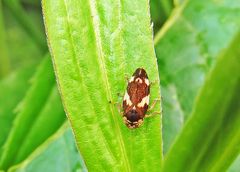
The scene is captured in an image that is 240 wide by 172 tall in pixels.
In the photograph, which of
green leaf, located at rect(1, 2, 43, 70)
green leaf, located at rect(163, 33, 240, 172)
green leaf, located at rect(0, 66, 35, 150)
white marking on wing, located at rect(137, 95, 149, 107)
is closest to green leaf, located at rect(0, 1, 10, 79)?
green leaf, located at rect(1, 2, 43, 70)

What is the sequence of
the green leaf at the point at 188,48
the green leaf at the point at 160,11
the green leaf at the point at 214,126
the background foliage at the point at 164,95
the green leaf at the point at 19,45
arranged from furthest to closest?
1. the green leaf at the point at 19,45
2. the green leaf at the point at 160,11
3. the green leaf at the point at 188,48
4. the background foliage at the point at 164,95
5. the green leaf at the point at 214,126

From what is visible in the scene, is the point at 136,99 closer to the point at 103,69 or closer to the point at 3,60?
the point at 103,69

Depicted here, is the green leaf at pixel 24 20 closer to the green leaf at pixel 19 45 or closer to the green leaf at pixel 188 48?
the green leaf at pixel 19 45

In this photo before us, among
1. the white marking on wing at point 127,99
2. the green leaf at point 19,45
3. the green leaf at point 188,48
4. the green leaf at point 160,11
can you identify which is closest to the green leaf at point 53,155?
the white marking on wing at point 127,99

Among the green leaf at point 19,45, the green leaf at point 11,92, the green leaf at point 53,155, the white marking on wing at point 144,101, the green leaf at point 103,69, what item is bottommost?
the green leaf at point 19,45

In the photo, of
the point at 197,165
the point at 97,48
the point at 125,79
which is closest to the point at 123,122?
the point at 125,79

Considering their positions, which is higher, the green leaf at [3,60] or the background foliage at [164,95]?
the background foliage at [164,95]

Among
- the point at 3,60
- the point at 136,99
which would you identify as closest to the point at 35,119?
the point at 136,99
